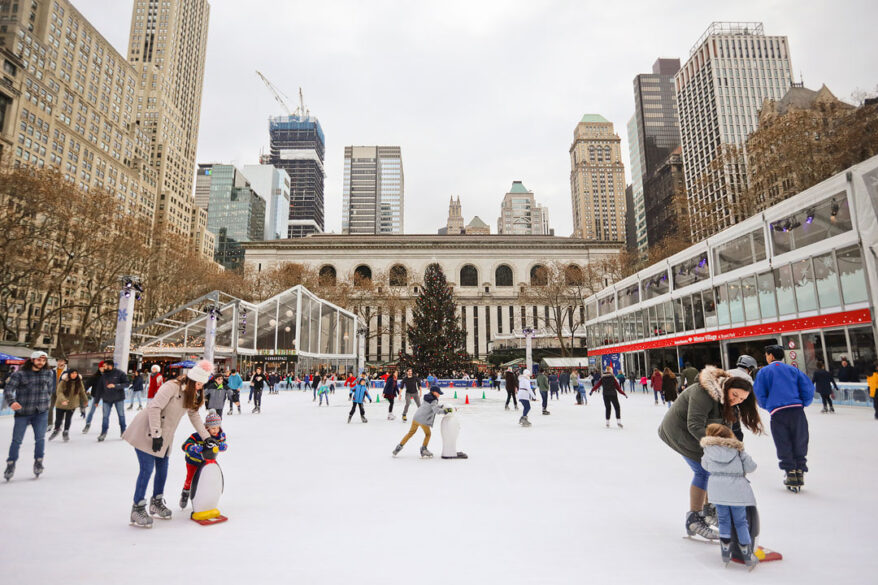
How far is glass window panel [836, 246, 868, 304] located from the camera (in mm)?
15789

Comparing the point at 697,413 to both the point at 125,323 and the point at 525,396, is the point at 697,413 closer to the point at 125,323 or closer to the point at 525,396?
the point at 525,396

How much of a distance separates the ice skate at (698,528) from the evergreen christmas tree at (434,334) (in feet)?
83.8

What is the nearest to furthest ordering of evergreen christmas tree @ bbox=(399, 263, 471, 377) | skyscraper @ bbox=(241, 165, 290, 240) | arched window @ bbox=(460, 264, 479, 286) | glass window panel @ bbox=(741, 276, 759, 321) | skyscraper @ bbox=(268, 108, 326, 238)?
1. glass window panel @ bbox=(741, 276, 759, 321)
2. evergreen christmas tree @ bbox=(399, 263, 471, 377)
3. arched window @ bbox=(460, 264, 479, 286)
4. skyscraper @ bbox=(241, 165, 290, 240)
5. skyscraper @ bbox=(268, 108, 326, 238)

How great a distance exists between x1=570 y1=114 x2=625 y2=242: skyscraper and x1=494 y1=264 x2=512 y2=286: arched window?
91.3 m

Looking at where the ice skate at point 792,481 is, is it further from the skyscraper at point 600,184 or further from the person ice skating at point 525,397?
the skyscraper at point 600,184

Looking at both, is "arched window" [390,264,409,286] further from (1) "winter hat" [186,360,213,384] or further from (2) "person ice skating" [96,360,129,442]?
(1) "winter hat" [186,360,213,384]

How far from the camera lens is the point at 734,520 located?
310cm

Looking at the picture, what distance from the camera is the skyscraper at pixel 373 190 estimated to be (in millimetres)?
169375

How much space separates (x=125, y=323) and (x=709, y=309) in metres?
28.3

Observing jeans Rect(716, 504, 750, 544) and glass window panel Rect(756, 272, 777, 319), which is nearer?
jeans Rect(716, 504, 750, 544)

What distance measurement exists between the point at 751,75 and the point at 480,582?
111 m

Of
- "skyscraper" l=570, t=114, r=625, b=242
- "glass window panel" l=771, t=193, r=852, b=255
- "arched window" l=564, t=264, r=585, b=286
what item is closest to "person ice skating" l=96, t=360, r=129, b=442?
"glass window panel" l=771, t=193, r=852, b=255

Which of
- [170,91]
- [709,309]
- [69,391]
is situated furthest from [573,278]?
[170,91]

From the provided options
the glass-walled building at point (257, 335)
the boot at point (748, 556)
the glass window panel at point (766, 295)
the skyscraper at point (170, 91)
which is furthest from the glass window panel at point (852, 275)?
the skyscraper at point (170, 91)
